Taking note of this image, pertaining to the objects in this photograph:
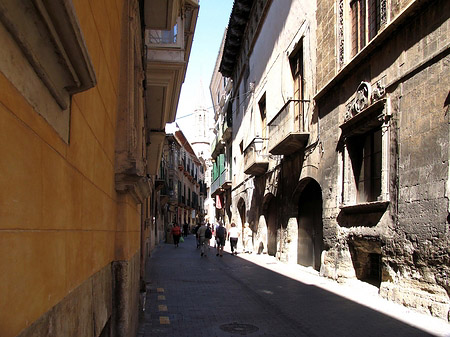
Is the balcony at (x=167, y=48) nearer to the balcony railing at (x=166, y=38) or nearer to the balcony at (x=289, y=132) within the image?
the balcony railing at (x=166, y=38)

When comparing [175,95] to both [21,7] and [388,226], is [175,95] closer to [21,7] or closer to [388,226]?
[388,226]

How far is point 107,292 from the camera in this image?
3.61 m

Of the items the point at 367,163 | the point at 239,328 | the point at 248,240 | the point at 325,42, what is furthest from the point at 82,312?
the point at 248,240

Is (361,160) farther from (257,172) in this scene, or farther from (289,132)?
(257,172)

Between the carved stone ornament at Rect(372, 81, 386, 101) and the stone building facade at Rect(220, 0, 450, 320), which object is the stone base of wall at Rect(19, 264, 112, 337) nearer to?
the stone building facade at Rect(220, 0, 450, 320)

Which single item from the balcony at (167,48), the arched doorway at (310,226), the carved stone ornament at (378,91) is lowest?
the arched doorway at (310,226)

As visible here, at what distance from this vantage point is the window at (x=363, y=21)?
32.1ft

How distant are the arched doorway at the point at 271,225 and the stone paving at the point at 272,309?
6.17m

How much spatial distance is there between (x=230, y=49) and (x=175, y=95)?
18799 millimetres

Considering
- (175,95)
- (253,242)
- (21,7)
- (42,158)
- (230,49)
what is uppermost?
(230,49)

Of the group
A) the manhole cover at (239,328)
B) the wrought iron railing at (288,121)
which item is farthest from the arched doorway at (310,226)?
the manhole cover at (239,328)

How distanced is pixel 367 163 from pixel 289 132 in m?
3.77

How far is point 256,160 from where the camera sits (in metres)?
18.9

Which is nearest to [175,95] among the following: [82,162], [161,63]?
[161,63]
